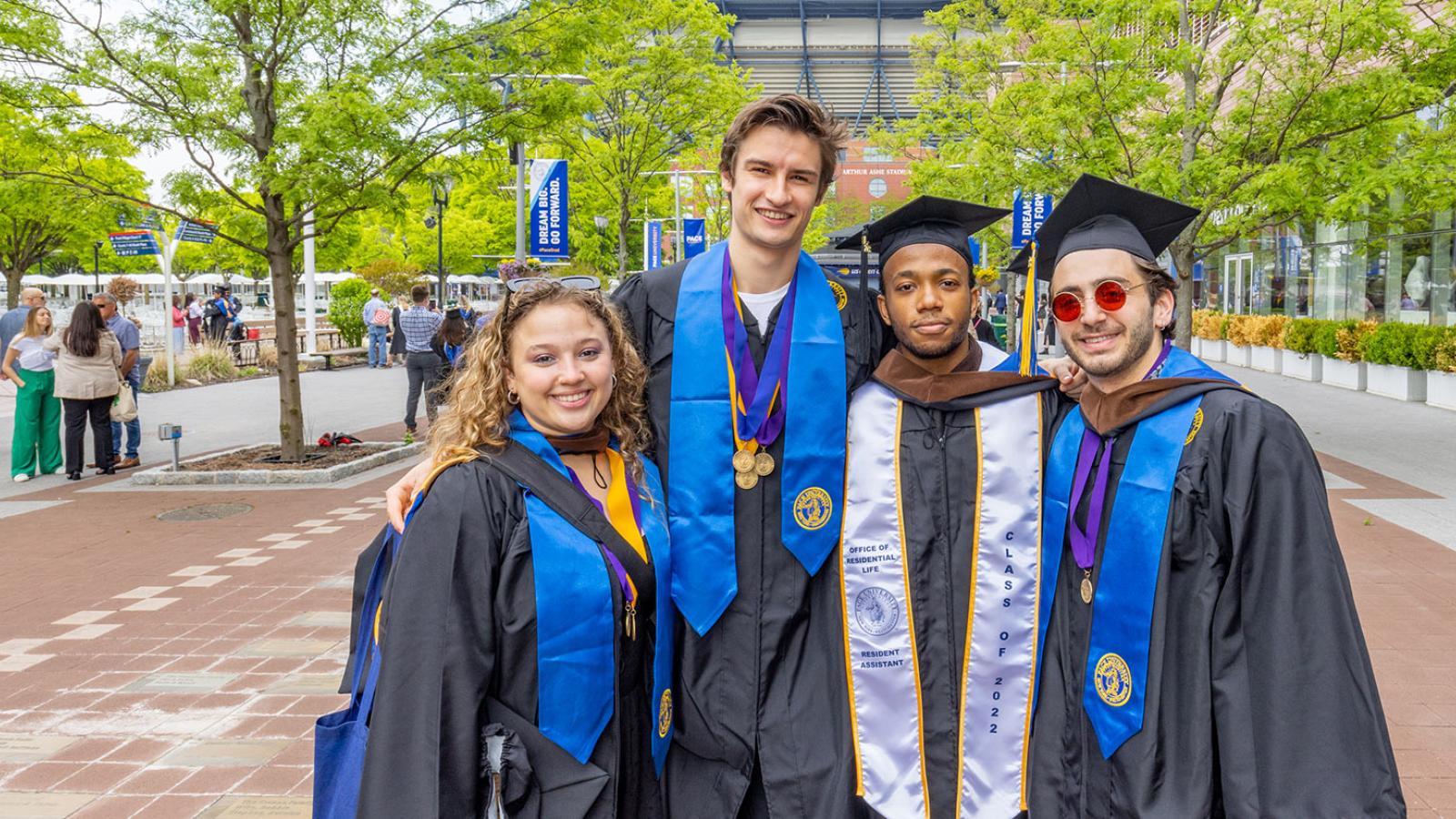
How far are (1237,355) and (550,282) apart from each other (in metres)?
24.3

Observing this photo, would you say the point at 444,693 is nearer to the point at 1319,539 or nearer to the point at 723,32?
the point at 1319,539

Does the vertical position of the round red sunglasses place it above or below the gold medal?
above

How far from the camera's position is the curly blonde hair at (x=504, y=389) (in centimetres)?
227

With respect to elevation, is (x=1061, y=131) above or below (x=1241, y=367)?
above

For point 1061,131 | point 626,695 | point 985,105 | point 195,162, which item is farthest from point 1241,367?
point 626,695

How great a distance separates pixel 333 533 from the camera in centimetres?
784

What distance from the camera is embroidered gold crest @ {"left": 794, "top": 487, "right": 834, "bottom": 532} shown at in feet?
8.11

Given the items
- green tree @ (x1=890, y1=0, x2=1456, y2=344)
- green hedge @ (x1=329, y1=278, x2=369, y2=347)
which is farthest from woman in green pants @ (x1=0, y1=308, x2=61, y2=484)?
green hedge @ (x1=329, y1=278, x2=369, y2=347)

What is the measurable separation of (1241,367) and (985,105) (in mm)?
11244

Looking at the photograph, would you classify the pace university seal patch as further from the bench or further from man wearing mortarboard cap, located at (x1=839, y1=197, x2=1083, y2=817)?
the bench

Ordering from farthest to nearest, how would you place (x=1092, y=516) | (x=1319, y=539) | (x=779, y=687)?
(x=779, y=687), (x=1092, y=516), (x=1319, y=539)

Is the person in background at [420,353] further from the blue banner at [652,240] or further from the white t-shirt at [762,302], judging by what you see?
the blue banner at [652,240]

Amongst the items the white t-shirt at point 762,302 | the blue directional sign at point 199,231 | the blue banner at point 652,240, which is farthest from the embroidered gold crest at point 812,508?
the blue banner at point 652,240

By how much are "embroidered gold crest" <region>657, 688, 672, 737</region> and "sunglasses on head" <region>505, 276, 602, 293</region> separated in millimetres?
891
